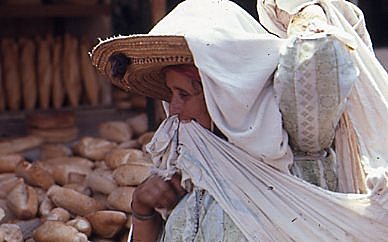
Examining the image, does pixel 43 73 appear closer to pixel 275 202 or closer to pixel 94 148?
pixel 94 148

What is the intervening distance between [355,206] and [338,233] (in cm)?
7

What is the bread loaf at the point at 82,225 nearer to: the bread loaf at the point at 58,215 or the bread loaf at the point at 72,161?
the bread loaf at the point at 58,215

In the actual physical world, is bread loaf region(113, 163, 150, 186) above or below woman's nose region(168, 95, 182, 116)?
below

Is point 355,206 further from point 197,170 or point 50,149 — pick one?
point 50,149

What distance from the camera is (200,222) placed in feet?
6.54

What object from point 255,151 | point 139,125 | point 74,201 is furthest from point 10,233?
point 139,125

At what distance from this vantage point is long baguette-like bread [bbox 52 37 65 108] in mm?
4996

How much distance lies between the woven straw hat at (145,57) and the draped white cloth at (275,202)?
0.65ft

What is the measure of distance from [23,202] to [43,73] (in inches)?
74.7

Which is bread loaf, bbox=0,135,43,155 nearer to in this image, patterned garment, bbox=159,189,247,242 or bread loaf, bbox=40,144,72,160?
bread loaf, bbox=40,144,72,160

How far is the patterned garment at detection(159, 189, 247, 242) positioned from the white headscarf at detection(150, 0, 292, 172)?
161 millimetres

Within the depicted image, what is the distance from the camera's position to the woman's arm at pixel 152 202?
209 centimetres

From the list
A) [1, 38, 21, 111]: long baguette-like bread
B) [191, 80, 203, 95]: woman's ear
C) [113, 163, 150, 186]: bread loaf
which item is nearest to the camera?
[191, 80, 203, 95]: woman's ear

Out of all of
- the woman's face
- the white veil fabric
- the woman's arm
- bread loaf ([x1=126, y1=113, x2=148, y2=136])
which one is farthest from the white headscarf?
bread loaf ([x1=126, y1=113, x2=148, y2=136])
